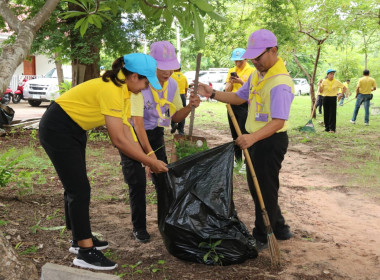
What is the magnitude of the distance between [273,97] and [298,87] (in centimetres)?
3509

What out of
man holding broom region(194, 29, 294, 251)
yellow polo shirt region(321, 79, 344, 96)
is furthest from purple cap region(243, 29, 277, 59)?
yellow polo shirt region(321, 79, 344, 96)

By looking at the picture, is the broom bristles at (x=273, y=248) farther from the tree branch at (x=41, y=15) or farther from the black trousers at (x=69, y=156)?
the tree branch at (x=41, y=15)

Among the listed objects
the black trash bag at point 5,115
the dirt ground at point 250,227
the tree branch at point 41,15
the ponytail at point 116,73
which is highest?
the tree branch at point 41,15

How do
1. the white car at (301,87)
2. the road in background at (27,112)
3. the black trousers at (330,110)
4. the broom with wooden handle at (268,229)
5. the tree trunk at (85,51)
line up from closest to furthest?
the broom with wooden handle at (268,229) → the tree trunk at (85,51) → the black trousers at (330,110) → the road in background at (27,112) → the white car at (301,87)

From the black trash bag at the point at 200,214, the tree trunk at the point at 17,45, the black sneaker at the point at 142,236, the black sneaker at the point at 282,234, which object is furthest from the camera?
the black sneaker at the point at 282,234

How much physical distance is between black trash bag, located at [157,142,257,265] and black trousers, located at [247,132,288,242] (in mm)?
327

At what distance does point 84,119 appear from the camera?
2916 millimetres

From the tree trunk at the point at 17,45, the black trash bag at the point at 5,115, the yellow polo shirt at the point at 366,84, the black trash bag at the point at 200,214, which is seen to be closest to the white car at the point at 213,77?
the yellow polo shirt at the point at 366,84

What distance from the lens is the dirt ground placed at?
314 centimetres

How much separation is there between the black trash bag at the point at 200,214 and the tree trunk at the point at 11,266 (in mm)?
975

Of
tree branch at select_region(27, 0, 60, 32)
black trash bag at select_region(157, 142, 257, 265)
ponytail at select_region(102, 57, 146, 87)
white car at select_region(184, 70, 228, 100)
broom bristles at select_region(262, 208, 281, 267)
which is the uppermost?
white car at select_region(184, 70, 228, 100)

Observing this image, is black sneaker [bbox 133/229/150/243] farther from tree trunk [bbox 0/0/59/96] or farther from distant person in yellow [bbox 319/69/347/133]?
distant person in yellow [bbox 319/69/347/133]

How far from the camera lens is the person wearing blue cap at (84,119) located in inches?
112

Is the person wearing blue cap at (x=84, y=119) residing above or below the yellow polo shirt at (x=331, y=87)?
below
